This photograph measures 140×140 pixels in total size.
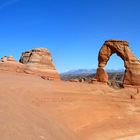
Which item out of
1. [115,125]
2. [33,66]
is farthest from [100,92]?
[33,66]

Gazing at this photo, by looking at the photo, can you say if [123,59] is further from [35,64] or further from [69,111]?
[69,111]

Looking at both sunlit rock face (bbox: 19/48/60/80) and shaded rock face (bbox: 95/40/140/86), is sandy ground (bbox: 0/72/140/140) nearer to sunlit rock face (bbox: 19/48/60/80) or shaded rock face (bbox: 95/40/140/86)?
shaded rock face (bbox: 95/40/140/86)

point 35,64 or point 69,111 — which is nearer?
point 69,111

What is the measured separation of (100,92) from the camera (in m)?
26.1

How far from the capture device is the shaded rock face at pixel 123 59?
37.0 metres

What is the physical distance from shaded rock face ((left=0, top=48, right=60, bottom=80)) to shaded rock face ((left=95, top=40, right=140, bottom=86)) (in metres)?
5.96

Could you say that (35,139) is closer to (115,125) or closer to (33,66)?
(115,125)

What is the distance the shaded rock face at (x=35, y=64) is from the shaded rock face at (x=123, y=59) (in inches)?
235

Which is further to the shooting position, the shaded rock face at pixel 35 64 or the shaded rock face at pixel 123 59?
the shaded rock face at pixel 123 59

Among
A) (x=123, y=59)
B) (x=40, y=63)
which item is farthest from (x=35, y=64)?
(x=123, y=59)

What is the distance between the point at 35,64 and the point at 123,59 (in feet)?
36.1

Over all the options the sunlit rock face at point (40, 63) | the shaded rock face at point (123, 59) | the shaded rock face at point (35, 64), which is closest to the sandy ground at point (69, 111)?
the shaded rock face at point (35, 64)

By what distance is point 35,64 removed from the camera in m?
39.1

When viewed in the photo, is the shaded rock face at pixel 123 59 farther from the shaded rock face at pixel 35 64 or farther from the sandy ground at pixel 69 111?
the sandy ground at pixel 69 111
